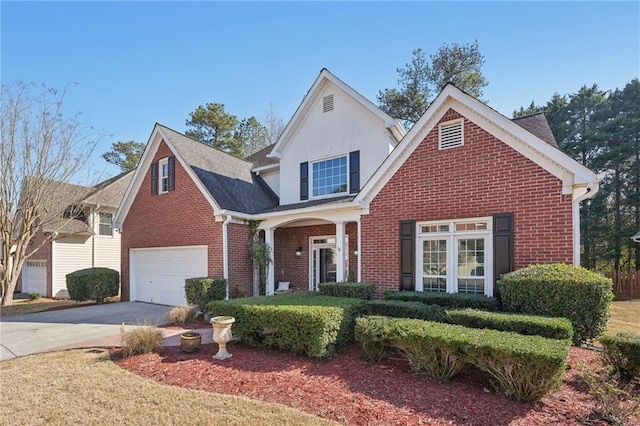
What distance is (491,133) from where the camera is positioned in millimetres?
8195

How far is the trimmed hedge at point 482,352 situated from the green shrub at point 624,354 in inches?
32.0

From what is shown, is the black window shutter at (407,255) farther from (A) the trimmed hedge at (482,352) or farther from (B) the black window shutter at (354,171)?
(B) the black window shutter at (354,171)

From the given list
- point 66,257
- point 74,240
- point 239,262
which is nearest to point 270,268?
point 239,262

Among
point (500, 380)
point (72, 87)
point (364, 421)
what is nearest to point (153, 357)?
point (364, 421)

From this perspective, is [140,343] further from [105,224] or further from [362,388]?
[105,224]

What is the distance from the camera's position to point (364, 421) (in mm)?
4078

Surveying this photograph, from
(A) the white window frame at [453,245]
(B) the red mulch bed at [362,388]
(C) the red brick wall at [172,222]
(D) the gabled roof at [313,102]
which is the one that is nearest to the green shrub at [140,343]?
(B) the red mulch bed at [362,388]

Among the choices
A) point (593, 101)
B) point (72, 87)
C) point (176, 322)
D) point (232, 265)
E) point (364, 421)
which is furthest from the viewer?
point (593, 101)

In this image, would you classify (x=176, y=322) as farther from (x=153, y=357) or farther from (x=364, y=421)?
(x=364, y=421)

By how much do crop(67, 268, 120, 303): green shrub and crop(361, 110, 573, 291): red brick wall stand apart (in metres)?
12.4

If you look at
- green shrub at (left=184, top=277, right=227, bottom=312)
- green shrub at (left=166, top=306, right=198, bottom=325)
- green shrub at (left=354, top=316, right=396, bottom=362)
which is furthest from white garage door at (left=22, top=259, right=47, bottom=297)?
green shrub at (left=354, top=316, right=396, bottom=362)

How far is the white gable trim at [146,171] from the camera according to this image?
12.3 meters

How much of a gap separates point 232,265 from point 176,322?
272 centimetres

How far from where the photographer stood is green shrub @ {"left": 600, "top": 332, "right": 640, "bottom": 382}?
16.1 ft
